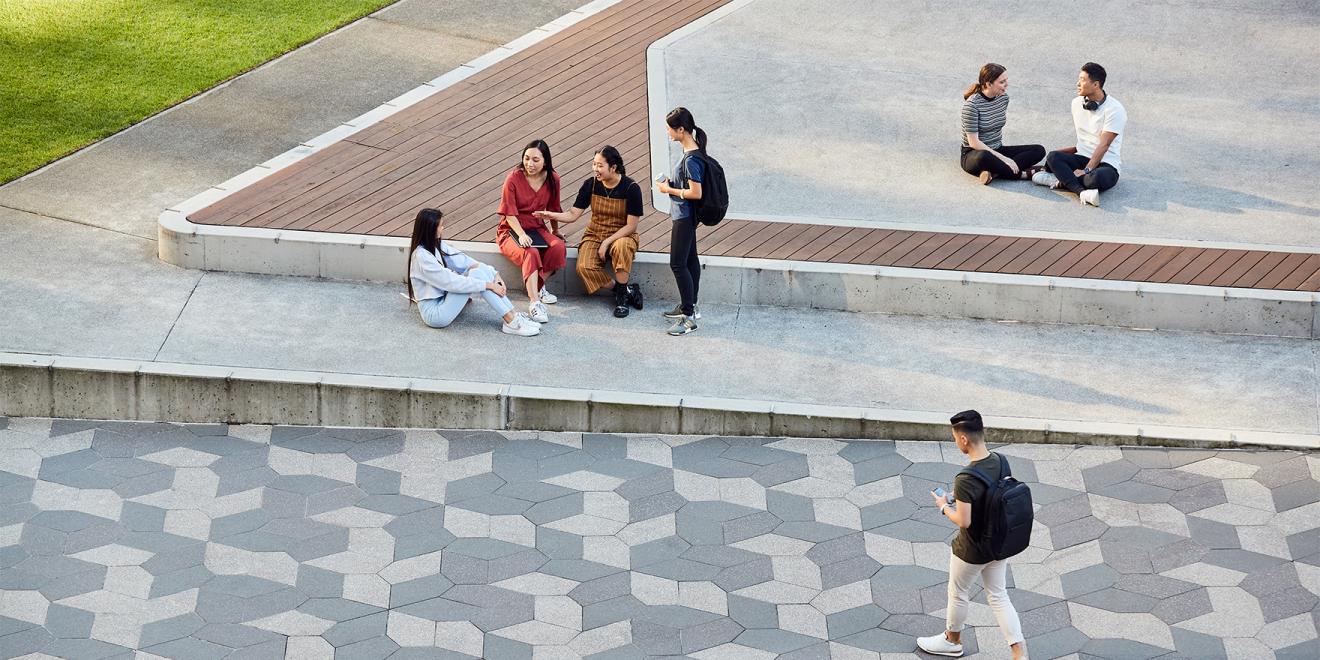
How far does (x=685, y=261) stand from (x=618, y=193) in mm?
792

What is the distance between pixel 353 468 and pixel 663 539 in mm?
2304

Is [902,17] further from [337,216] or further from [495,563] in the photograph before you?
[495,563]

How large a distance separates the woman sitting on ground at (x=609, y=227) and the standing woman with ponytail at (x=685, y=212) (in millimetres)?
336

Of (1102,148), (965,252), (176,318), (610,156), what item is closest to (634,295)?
(610,156)

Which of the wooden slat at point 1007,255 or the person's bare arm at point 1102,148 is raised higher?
the person's bare arm at point 1102,148

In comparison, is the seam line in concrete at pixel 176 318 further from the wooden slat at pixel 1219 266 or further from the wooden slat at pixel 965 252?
the wooden slat at pixel 1219 266

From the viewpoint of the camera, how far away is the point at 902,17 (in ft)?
56.7

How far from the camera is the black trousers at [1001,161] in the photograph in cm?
1377

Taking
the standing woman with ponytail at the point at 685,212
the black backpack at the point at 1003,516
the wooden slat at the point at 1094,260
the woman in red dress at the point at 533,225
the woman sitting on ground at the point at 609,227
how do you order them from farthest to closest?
the wooden slat at the point at 1094,260
the woman in red dress at the point at 533,225
the woman sitting on ground at the point at 609,227
the standing woman with ponytail at the point at 685,212
the black backpack at the point at 1003,516

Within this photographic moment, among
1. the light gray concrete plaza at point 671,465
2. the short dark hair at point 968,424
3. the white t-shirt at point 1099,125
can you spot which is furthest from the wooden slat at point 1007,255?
the short dark hair at point 968,424

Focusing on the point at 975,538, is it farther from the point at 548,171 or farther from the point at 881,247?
the point at 548,171

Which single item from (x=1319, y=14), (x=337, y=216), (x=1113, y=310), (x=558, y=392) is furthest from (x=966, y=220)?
(x=1319, y=14)

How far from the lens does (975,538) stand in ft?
27.2

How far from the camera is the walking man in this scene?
8.15 metres
